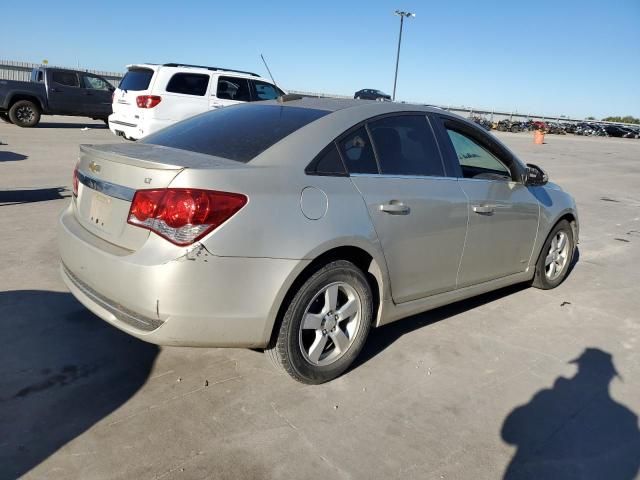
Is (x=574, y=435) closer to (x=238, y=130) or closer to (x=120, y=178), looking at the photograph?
(x=238, y=130)

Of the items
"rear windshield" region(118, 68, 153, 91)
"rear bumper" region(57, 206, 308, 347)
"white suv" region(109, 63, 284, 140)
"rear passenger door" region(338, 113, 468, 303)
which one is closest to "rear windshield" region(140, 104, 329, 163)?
"rear passenger door" region(338, 113, 468, 303)

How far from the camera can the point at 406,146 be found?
371 centimetres

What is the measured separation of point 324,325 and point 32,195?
228 inches

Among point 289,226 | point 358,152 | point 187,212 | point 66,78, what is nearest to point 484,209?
point 358,152

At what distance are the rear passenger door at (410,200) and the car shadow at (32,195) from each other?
5.31 meters

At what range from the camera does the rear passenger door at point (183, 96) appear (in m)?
11.9

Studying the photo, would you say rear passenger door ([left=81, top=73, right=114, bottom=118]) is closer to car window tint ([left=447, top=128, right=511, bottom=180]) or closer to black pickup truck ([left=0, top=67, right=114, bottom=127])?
black pickup truck ([left=0, top=67, right=114, bottom=127])

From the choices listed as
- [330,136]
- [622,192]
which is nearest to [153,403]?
[330,136]

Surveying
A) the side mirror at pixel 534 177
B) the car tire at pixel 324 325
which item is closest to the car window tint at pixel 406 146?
the car tire at pixel 324 325

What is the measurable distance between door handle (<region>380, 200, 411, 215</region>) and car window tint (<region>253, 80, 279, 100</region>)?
1019cm

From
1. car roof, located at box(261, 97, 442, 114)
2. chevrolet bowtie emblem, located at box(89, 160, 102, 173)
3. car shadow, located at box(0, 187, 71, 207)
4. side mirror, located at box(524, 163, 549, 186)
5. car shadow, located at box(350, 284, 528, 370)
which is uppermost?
car roof, located at box(261, 97, 442, 114)

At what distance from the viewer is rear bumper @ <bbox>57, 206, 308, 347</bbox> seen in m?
2.65

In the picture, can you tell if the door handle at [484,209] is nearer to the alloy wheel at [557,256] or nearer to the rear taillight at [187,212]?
the alloy wheel at [557,256]

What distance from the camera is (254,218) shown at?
2.75 meters
